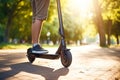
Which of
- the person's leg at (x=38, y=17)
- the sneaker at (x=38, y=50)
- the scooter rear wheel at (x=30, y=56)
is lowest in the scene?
the scooter rear wheel at (x=30, y=56)

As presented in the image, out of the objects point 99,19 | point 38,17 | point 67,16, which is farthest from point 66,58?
point 67,16

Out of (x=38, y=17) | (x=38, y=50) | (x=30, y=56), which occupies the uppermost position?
(x=38, y=17)

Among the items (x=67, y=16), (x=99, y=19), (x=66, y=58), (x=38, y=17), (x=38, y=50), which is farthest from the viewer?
(x=67, y=16)

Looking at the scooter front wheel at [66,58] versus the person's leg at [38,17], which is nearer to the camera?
the scooter front wheel at [66,58]

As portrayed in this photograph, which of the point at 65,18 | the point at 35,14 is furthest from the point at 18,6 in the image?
the point at 65,18

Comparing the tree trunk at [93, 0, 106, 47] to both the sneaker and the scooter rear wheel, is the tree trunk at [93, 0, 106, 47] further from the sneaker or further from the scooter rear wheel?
the sneaker

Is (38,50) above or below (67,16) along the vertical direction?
below

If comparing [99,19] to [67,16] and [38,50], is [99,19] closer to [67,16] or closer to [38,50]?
[38,50]

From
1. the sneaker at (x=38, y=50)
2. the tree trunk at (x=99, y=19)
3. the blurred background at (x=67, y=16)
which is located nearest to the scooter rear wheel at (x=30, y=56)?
the sneaker at (x=38, y=50)

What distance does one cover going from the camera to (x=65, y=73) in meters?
4.71

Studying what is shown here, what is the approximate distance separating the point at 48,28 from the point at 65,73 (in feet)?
225

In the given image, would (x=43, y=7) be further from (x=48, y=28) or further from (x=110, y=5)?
(x=48, y=28)

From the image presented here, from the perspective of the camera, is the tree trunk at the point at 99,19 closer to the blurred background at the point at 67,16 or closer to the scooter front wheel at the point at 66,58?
the blurred background at the point at 67,16

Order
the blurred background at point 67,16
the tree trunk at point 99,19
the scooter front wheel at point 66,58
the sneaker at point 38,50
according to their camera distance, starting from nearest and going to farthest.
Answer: the scooter front wheel at point 66,58, the sneaker at point 38,50, the tree trunk at point 99,19, the blurred background at point 67,16
